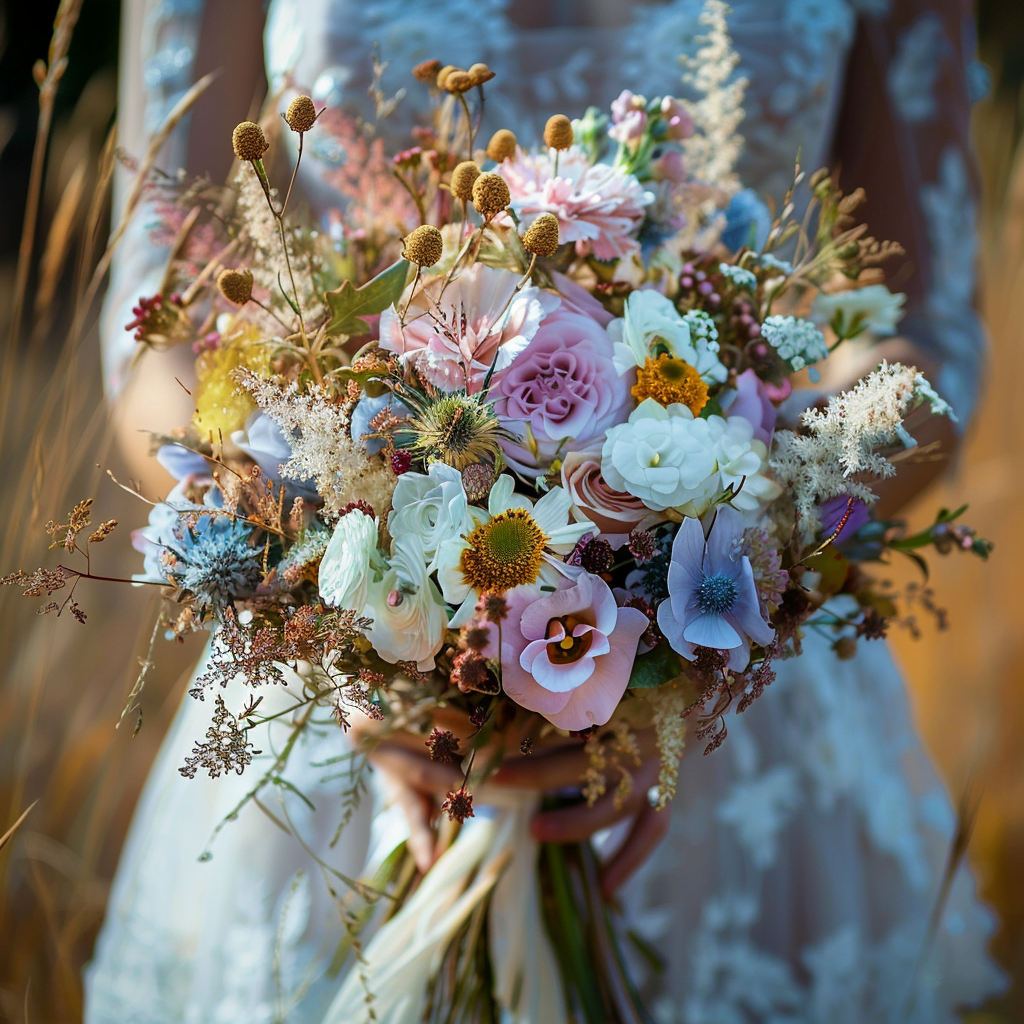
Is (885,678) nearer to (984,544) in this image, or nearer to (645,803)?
(645,803)

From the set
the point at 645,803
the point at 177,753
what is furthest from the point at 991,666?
the point at 177,753

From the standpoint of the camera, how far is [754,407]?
1.71 feet

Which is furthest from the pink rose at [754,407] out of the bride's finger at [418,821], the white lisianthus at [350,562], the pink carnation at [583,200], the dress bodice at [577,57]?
the dress bodice at [577,57]

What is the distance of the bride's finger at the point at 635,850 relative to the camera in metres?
0.88

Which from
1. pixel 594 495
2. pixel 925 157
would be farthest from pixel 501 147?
pixel 925 157

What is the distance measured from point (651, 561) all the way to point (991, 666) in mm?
1469

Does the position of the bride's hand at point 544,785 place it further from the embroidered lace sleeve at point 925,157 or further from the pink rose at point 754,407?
the embroidered lace sleeve at point 925,157

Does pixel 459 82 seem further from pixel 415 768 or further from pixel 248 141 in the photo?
pixel 415 768

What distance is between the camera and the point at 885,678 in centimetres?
113

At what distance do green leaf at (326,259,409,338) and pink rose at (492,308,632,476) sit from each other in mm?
87

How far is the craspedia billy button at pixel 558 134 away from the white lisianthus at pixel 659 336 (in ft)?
0.34

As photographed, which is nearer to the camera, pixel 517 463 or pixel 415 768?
pixel 517 463

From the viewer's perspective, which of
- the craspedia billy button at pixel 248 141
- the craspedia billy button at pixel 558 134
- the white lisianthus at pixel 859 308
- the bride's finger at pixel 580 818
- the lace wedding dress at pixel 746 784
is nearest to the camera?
the craspedia billy button at pixel 248 141

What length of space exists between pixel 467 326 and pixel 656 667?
0.22 metres
